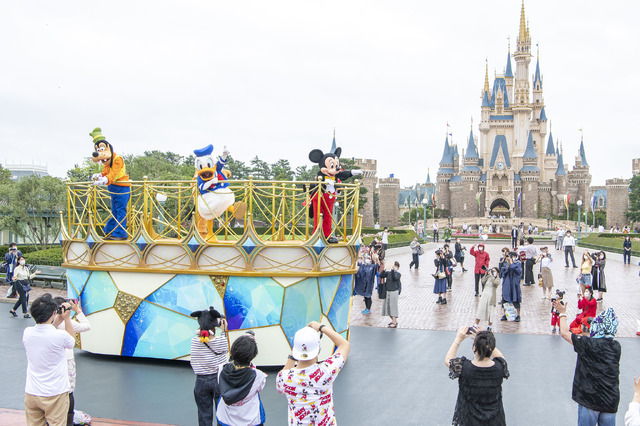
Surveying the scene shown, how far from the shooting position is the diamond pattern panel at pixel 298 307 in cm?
891

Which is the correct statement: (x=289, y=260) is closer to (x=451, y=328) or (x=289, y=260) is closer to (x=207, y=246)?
(x=207, y=246)

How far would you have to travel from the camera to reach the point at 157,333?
932 cm

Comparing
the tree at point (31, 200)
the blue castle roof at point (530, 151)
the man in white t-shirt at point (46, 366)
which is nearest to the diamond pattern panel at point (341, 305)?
the man in white t-shirt at point (46, 366)

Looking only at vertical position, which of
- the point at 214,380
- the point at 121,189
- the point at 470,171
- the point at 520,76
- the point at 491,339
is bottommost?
the point at 214,380

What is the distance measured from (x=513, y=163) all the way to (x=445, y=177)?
442 inches

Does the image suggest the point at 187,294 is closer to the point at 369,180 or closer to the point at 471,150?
the point at 369,180

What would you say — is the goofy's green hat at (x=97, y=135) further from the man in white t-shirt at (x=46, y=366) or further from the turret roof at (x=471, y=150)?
the turret roof at (x=471, y=150)

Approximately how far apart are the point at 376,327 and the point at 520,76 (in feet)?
309

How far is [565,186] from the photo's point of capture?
95062 millimetres

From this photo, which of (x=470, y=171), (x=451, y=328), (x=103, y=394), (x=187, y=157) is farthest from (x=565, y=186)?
(x=103, y=394)

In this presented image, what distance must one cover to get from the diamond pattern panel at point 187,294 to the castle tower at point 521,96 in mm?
91591

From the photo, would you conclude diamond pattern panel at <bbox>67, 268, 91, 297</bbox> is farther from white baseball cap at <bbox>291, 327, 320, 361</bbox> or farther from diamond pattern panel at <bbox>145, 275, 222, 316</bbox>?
white baseball cap at <bbox>291, 327, 320, 361</bbox>

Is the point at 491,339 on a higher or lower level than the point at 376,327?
higher

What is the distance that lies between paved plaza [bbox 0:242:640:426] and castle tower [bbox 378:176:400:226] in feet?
243
